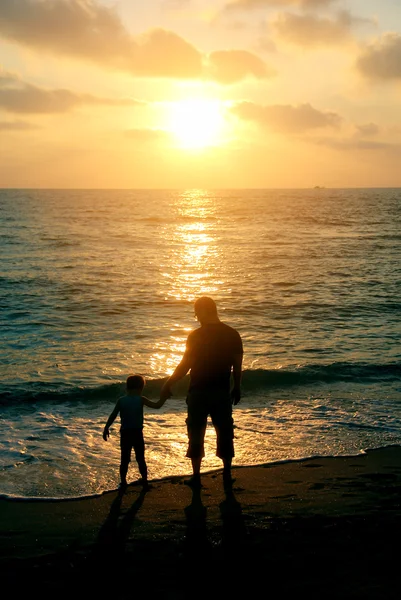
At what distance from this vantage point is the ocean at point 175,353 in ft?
27.2

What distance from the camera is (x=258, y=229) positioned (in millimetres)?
60719

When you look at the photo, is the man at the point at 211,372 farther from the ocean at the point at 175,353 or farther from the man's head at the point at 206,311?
the ocean at the point at 175,353

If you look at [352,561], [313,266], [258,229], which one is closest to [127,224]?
[258,229]

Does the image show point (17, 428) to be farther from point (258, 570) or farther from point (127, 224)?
point (127, 224)

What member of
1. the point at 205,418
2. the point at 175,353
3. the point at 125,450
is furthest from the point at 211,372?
the point at 175,353

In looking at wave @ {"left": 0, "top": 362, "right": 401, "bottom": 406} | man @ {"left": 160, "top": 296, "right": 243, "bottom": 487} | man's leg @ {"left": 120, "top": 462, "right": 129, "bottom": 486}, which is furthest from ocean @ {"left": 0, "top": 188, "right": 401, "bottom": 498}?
man @ {"left": 160, "top": 296, "right": 243, "bottom": 487}

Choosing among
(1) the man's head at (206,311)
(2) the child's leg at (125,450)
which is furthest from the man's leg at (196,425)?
(1) the man's head at (206,311)

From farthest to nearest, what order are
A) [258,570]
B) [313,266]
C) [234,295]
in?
[313,266]
[234,295]
[258,570]

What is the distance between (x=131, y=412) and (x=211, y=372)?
96 cm

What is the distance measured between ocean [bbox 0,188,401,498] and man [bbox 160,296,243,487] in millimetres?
960

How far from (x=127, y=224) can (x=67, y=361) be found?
53.2 metres

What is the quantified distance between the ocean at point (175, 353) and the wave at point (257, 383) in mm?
37

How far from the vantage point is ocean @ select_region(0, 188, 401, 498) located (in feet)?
27.2

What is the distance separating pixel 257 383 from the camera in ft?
40.3
